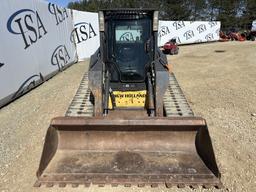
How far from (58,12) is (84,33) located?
3.47 m

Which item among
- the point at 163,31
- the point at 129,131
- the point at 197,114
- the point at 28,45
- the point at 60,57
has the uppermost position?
the point at 28,45

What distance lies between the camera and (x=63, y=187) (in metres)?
3.61

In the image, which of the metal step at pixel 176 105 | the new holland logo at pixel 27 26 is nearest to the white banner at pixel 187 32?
the new holland logo at pixel 27 26

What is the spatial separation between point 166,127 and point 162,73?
1.21 m

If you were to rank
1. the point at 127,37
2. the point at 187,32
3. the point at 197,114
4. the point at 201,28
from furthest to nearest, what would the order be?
the point at 201,28
the point at 187,32
the point at 197,114
the point at 127,37

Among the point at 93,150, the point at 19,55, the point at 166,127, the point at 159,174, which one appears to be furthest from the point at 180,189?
the point at 19,55

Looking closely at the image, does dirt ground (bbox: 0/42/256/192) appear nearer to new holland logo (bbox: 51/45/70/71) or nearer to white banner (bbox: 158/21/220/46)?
new holland logo (bbox: 51/45/70/71)

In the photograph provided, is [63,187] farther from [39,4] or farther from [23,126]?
[39,4]

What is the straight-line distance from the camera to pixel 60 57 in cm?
1223

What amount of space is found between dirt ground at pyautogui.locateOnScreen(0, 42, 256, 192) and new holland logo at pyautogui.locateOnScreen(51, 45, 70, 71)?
3.17 ft

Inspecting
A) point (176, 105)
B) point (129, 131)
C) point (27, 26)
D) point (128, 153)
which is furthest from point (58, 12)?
point (128, 153)

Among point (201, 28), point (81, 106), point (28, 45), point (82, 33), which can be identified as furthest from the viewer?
point (201, 28)

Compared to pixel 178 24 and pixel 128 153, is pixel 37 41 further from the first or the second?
pixel 178 24

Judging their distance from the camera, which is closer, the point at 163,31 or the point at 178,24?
the point at 163,31
